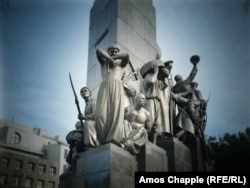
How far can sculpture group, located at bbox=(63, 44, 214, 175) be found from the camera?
7.96 metres

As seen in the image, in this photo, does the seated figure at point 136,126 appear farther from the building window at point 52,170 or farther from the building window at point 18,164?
the building window at point 52,170

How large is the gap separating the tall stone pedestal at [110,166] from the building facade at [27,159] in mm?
12368

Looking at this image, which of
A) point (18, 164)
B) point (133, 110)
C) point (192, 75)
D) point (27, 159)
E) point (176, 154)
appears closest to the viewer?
point (133, 110)

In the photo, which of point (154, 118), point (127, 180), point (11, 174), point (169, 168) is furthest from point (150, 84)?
point (11, 174)

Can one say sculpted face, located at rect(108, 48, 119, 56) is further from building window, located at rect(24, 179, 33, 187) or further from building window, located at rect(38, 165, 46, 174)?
building window, located at rect(24, 179, 33, 187)

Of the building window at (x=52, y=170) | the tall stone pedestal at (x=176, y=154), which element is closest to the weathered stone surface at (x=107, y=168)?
the tall stone pedestal at (x=176, y=154)

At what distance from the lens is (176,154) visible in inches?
351

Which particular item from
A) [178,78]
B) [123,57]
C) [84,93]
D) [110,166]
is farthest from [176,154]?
[178,78]

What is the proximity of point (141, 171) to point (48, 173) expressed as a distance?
53.8 feet

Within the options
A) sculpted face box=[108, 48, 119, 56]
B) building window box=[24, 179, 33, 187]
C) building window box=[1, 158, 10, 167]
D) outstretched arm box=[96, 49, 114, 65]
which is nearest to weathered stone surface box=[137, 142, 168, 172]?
outstretched arm box=[96, 49, 114, 65]

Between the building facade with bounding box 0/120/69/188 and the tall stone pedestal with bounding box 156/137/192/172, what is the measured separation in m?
12.0

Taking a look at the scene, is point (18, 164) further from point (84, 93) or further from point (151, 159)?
point (151, 159)

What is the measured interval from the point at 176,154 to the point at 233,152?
23.4ft

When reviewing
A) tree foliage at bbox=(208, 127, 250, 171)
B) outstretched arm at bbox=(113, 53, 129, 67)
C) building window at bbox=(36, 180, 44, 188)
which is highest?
outstretched arm at bbox=(113, 53, 129, 67)
